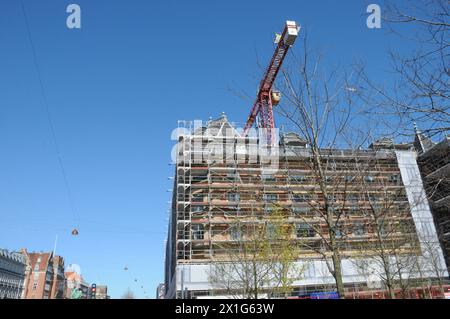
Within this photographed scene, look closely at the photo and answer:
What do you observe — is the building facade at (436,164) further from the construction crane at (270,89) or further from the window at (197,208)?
the window at (197,208)

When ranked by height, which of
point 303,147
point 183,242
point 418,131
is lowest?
point 418,131

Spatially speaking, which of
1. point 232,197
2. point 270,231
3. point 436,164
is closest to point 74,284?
point 232,197

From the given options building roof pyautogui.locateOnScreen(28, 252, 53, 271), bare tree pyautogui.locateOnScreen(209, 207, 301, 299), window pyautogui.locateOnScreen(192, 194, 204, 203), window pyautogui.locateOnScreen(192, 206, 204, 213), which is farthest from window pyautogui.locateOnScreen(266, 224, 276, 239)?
building roof pyautogui.locateOnScreen(28, 252, 53, 271)

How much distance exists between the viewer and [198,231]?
38.0m

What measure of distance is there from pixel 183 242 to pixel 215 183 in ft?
25.7

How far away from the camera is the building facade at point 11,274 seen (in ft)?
185

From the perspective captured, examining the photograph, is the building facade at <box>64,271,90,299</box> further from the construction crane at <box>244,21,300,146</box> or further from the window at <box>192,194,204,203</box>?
the construction crane at <box>244,21,300,146</box>

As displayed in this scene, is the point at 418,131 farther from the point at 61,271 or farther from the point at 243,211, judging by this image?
the point at 61,271

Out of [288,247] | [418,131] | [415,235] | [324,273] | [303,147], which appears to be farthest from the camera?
[324,273]

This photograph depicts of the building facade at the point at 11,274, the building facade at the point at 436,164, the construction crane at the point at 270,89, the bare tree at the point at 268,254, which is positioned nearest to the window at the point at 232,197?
the construction crane at the point at 270,89

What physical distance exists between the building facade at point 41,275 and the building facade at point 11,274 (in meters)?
2.48

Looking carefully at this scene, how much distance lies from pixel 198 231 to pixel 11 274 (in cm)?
4406
